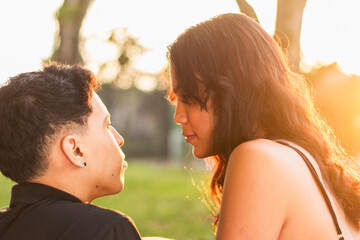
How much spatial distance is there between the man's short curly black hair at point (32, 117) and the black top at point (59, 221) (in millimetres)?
139

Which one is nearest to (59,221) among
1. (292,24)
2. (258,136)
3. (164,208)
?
(258,136)

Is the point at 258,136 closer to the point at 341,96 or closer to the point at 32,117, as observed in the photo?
the point at 32,117

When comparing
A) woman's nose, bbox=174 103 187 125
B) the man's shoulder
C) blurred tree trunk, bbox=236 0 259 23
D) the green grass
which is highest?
blurred tree trunk, bbox=236 0 259 23

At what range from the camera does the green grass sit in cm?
878

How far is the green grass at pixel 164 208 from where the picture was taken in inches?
346

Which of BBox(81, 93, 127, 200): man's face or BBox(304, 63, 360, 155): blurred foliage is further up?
BBox(81, 93, 127, 200): man's face

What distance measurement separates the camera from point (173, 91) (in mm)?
2871

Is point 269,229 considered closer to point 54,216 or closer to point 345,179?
point 345,179

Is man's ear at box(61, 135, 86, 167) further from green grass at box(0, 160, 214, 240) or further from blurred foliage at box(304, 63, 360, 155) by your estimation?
blurred foliage at box(304, 63, 360, 155)

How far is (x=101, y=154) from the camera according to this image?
2375mm

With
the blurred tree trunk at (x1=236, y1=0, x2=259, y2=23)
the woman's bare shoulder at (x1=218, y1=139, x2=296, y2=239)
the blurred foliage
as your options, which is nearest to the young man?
the woman's bare shoulder at (x1=218, y1=139, x2=296, y2=239)

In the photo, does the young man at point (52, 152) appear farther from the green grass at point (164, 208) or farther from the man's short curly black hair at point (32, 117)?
the green grass at point (164, 208)

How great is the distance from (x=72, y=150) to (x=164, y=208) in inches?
362

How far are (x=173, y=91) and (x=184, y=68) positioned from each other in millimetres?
196
